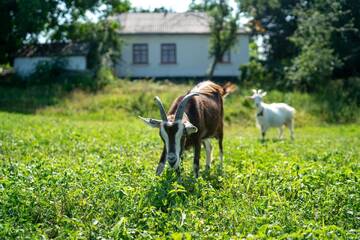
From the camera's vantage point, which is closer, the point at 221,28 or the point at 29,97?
the point at 29,97

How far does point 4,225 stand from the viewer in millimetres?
5273

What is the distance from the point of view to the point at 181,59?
3941cm

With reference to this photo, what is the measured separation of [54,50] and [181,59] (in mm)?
9238

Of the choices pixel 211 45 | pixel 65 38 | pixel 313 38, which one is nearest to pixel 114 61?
pixel 65 38

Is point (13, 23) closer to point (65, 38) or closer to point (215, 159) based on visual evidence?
point (65, 38)

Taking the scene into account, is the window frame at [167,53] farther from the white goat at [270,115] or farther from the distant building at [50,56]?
the white goat at [270,115]

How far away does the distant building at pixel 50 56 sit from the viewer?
35344 mm

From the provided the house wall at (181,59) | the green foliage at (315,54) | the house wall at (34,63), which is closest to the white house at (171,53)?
the house wall at (181,59)


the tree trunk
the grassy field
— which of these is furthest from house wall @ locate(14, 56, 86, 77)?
the grassy field

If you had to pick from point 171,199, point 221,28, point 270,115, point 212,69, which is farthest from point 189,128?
point 212,69

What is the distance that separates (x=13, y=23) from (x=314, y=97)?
759 inches

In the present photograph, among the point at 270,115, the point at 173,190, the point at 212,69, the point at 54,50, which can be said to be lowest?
the point at 270,115

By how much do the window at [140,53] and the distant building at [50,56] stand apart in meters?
4.31

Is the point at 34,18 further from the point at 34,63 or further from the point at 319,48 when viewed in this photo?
the point at 319,48
